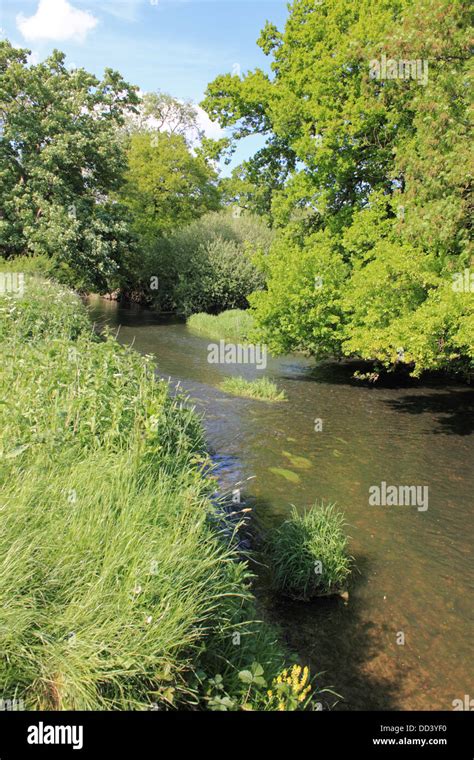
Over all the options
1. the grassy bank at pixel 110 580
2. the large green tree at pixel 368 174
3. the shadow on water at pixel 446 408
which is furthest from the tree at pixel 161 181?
the grassy bank at pixel 110 580

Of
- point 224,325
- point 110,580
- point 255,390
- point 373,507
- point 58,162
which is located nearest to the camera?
point 110,580

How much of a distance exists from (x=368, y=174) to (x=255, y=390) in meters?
8.34

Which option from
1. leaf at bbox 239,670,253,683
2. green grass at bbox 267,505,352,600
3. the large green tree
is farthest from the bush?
leaf at bbox 239,670,253,683

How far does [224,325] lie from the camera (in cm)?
3209

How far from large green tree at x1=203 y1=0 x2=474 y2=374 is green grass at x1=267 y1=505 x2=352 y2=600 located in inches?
272

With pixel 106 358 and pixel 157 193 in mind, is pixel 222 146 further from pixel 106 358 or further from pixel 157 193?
pixel 157 193

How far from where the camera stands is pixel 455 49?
12.1 m

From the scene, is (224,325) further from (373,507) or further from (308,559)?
(308,559)

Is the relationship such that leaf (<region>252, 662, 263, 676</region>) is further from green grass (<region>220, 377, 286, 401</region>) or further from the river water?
green grass (<region>220, 377, 286, 401</region>)

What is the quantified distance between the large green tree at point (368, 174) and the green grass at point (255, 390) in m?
2.22

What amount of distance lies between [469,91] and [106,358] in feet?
32.3

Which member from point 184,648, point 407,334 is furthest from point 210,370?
point 184,648

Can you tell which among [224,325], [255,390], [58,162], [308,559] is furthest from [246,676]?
[58,162]

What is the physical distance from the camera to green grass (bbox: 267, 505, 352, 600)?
6.98 metres
